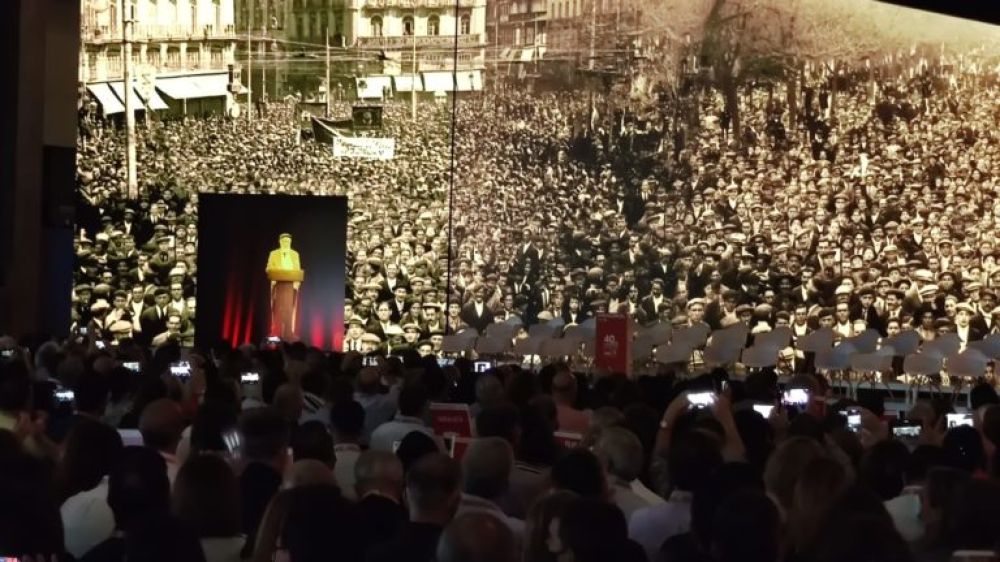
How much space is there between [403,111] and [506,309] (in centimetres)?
301

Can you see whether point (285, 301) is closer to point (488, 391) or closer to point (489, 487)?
point (488, 391)

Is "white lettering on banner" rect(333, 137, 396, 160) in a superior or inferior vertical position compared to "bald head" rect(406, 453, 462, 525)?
superior

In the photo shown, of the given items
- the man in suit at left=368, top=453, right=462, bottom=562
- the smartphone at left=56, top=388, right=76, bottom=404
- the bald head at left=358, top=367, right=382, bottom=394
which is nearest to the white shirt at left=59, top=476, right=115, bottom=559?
the man in suit at left=368, top=453, right=462, bottom=562

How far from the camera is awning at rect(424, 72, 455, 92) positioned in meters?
22.0

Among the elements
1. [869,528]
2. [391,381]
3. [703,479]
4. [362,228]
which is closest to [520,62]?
[362,228]

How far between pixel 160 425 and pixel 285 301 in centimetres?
1539

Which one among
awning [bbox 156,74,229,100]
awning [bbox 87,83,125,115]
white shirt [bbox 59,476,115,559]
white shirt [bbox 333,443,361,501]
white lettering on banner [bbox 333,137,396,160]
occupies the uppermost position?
awning [bbox 156,74,229,100]

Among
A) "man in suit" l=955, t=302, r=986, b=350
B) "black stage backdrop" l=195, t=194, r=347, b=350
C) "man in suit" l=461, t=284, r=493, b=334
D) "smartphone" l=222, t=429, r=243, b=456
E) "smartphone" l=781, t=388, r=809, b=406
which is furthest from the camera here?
"man in suit" l=461, t=284, r=493, b=334

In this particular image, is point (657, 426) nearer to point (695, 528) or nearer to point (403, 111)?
point (695, 528)

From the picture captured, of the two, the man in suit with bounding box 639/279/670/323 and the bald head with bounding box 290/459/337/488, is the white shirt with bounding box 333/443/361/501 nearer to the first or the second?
the bald head with bounding box 290/459/337/488

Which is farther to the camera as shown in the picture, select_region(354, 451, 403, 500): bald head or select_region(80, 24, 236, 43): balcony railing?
select_region(80, 24, 236, 43): balcony railing

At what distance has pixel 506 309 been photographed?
21.7 meters

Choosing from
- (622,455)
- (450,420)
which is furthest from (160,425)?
(450,420)

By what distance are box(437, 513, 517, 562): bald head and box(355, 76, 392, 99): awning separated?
19.3 m
